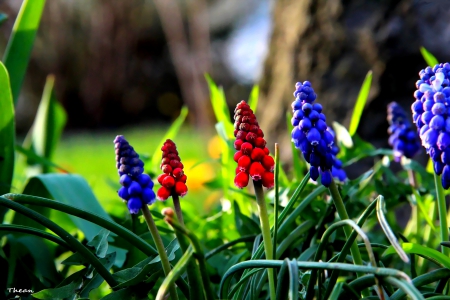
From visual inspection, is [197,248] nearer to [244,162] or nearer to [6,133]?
[244,162]

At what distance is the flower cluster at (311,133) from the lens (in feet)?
2.93

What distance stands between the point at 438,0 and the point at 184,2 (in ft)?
32.5

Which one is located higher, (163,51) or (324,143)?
(163,51)

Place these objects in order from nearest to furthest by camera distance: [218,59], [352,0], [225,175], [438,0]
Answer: [225,175]
[438,0]
[352,0]
[218,59]

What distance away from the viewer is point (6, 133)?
52.6 inches

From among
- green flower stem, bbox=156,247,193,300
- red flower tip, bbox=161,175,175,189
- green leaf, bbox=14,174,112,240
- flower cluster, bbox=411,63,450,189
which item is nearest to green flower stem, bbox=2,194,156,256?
red flower tip, bbox=161,175,175,189

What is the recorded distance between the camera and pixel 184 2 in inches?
453

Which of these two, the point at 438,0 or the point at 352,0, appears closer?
the point at 438,0

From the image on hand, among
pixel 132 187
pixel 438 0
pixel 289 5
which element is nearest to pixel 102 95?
pixel 289 5

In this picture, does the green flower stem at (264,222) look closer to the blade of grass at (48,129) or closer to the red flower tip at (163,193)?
the red flower tip at (163,193)

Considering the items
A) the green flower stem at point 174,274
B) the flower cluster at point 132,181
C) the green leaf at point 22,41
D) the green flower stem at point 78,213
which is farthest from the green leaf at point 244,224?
the green leaf at point 22,41

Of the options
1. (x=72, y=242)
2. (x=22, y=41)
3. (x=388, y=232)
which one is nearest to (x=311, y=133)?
(x=388, y=232)

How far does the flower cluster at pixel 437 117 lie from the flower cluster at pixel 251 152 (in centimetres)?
26

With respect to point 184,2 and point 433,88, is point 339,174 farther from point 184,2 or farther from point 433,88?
point 184,2
